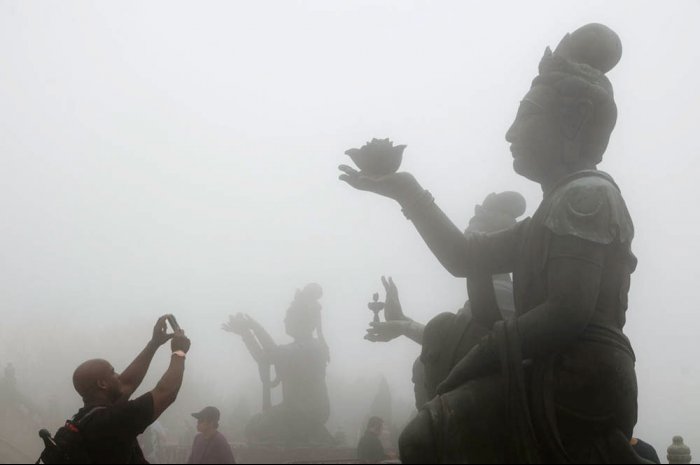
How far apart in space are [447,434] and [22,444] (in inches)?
598

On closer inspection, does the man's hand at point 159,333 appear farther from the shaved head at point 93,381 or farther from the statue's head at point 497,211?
the statue's head at point 497,211

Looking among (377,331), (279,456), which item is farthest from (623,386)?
(279,456)

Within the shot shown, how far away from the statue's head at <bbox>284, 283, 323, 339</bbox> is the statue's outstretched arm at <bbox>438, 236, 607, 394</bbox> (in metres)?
11.5

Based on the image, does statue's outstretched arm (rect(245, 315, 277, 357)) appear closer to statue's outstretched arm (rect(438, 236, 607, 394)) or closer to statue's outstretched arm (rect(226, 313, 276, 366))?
statue's outstretched arm (rect(226, 313, 276, 366))

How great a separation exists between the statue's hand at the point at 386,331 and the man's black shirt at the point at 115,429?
289 cm

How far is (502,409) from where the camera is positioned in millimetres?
2760

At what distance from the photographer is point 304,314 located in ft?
46.6

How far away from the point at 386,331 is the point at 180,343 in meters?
2.61

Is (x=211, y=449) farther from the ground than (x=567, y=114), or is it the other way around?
(x=567, y=114)

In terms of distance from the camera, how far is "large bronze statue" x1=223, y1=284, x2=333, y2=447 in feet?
40.4

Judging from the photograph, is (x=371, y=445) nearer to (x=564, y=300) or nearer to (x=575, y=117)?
(x=564, y=300)

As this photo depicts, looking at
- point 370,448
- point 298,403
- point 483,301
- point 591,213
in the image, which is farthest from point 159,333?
point 298,403

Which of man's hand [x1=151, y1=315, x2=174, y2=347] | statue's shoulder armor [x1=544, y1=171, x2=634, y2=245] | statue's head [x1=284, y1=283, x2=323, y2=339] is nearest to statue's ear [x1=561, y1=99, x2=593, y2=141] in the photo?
statue's shoulder armor [x1=544, y1=171, x2=634, y2=245]

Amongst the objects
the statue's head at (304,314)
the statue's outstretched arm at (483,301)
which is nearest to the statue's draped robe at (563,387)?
the statue's outstretched arm at (483,301)
